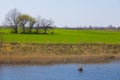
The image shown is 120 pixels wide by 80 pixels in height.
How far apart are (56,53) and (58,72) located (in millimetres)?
16458

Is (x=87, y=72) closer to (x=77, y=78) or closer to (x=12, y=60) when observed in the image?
(x=77, y=78)

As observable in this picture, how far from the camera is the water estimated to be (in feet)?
121

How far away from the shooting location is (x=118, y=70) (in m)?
42.5

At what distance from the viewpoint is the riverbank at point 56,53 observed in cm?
5297

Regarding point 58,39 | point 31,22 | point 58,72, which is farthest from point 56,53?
point 31,22

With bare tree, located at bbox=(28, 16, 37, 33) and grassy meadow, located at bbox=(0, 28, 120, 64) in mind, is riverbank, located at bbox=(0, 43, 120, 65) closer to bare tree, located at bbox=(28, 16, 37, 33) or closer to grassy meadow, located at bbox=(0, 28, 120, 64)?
grassy meadow, located at bbox=(0, 28, 120, 64)

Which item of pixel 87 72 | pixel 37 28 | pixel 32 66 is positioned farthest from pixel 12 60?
pixel 37 28

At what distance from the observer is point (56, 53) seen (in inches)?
2285

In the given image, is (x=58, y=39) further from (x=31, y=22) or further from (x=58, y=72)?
(x=31, y=22)

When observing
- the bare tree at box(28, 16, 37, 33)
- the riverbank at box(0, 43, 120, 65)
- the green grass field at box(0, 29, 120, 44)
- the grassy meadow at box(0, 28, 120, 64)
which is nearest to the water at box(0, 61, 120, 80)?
the riverbank at box(0, 43, 120, 65)

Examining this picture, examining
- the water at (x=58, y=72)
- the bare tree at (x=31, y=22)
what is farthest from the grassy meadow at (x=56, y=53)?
the bare tree at (x=31, y=22)

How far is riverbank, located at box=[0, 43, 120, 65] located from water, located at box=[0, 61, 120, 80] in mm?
4982

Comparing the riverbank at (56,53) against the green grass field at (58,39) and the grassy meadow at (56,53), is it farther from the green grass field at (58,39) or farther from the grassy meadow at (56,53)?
the green grass field at (58,39)

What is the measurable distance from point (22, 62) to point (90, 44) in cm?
1597
